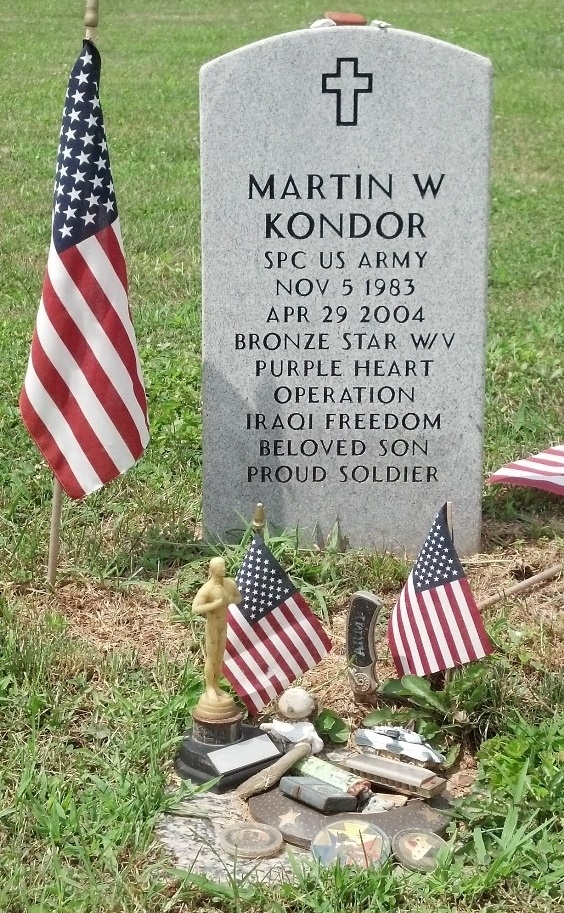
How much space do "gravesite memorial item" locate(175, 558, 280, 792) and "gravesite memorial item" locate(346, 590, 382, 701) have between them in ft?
1.27

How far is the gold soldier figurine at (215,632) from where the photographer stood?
3.21 metres

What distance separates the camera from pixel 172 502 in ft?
15.7

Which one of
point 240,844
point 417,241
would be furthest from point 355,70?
point 240,844

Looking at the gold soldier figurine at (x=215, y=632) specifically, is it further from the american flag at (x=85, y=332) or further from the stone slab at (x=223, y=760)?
the american flag at (x=85, y=332)

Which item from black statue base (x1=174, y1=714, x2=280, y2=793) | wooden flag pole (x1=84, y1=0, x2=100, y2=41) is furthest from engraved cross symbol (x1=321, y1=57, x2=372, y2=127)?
black statue base (x1=174, y1=714, x2=280, y2=793)

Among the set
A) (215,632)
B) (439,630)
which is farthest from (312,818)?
(439,630)

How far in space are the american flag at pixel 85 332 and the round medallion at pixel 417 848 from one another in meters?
1.62

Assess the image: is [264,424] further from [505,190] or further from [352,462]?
[505,190]

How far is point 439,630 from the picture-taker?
3455mm

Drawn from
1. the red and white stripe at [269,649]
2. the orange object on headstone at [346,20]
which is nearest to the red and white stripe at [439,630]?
Result: the red and white stripe at [269,649]

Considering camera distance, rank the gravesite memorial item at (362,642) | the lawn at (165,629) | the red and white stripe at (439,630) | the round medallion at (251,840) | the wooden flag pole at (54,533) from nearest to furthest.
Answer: the lawn at (165,629) → the round medallion at (251,840) → the red and white stripe at (439,630) → the gravesite memorial item at (362,642) → the wooden flag pole at (54,533)

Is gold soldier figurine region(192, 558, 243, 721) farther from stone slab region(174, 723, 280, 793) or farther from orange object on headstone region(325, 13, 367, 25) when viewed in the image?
orange object on headstone region(325, 13, 367, 25)

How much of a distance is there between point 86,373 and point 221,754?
1397 mm

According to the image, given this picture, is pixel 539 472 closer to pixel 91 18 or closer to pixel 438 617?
pixel 438 617
